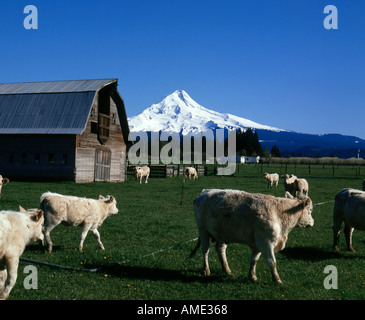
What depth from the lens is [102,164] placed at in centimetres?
3722

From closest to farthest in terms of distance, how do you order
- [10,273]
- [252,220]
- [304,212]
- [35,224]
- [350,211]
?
[10,273] < [35,224] < [252,220] < [304,212] < [350,211]

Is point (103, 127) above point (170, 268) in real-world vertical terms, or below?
above

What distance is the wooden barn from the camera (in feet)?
112

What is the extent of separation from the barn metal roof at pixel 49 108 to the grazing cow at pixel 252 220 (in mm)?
26957

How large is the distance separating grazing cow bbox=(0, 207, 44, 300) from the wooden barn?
1053 inches

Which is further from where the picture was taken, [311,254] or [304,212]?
[311,254]

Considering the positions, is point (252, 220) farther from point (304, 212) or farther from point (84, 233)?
point (84, 233)

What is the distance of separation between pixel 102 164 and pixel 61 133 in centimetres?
530

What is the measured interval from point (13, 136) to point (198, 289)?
3289 centimetres

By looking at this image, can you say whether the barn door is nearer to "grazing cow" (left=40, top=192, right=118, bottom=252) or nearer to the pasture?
the pasture

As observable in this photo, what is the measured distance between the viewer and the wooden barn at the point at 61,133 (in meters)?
34.2

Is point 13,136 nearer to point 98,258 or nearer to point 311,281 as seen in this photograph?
point 98,258

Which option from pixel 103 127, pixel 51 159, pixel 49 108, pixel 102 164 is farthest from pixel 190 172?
pixel 49 108

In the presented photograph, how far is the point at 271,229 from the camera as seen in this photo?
7.68 m
